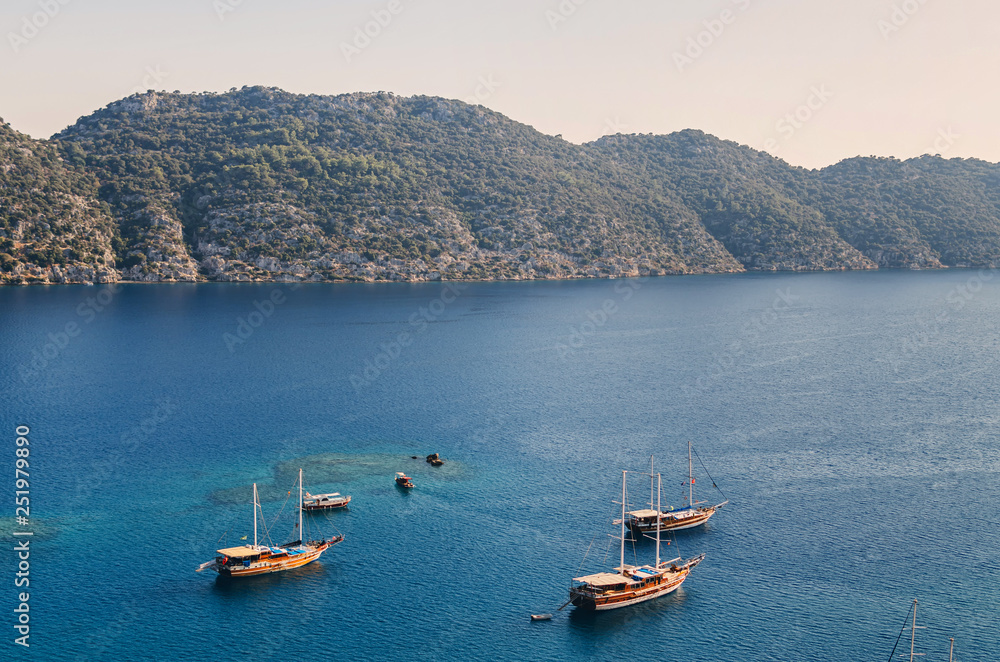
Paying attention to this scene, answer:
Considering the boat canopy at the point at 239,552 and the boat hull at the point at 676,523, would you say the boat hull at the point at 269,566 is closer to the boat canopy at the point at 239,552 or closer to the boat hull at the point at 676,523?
the boat canopy at the point at 239,552

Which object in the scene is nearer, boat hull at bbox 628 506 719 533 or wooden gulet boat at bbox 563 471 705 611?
wooden gulet boat at bbox 563 471 705 611

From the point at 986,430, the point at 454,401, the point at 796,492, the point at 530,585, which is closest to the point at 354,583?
the point at 530,585

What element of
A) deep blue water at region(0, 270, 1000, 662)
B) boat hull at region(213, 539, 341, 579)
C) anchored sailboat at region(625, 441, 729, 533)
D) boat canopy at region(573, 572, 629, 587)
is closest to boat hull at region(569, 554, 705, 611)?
boat canopy at region(573, 572, 629, 587)

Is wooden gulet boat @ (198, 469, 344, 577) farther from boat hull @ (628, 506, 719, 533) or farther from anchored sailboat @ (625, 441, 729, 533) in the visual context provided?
boat hull @ (628, 506, 719, 533)

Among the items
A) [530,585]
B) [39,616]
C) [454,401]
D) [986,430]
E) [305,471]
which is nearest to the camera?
[39,616]

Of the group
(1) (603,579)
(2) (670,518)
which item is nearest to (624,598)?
(1) (603,579)

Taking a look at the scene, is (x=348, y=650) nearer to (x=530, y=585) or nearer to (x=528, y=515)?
(x=530, y=585)
